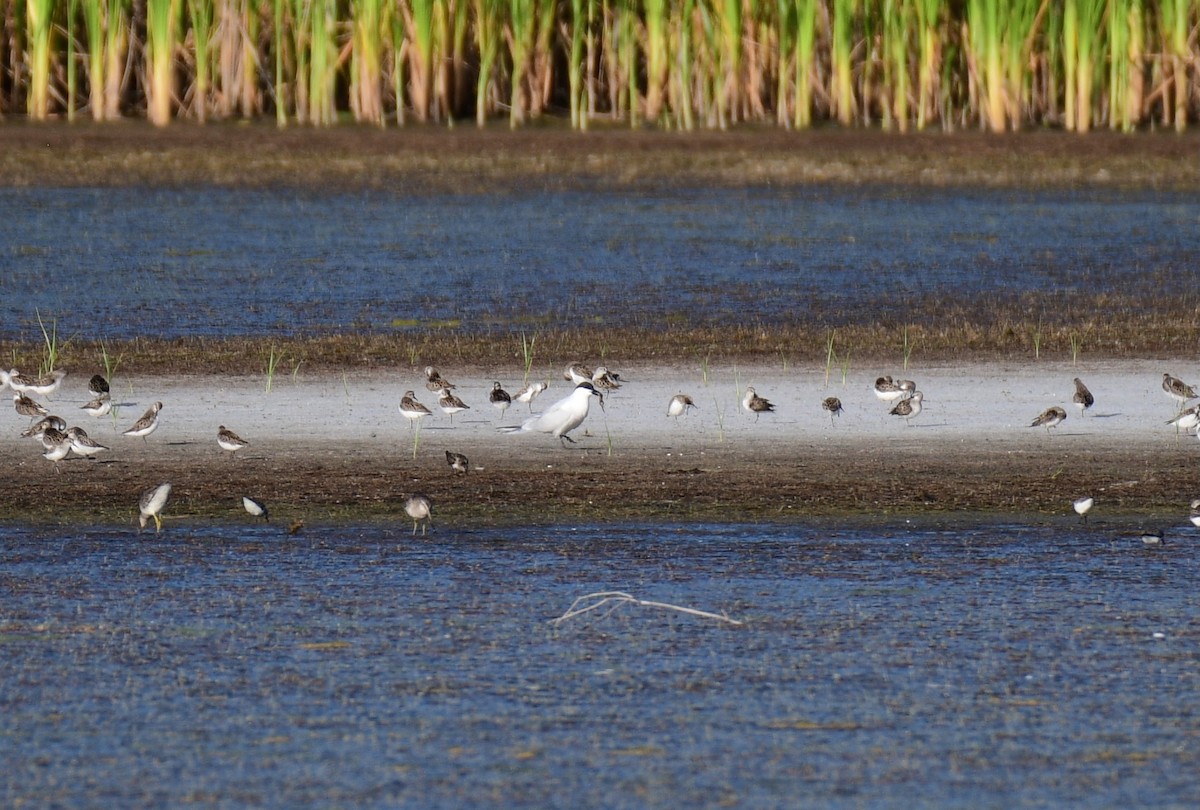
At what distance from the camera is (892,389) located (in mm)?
11969

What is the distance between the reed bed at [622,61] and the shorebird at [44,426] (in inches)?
684

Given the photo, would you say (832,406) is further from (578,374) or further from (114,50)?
(114,50)

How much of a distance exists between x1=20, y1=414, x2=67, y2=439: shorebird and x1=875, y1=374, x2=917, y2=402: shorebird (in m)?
4.25

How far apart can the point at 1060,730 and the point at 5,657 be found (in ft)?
10.8

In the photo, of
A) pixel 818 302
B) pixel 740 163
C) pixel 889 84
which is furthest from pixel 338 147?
pixel 818 302

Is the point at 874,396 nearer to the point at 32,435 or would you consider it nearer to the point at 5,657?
the point at 32,435

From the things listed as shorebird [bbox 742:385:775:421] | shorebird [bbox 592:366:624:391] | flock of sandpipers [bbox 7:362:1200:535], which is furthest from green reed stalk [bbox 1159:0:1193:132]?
shorebird [bbox 742:385:775:421]

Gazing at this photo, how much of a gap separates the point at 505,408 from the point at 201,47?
17.1 metres

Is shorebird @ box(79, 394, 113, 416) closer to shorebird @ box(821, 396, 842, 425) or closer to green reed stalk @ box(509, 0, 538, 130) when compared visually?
shorebird @ box(821, 396, 842, 425)

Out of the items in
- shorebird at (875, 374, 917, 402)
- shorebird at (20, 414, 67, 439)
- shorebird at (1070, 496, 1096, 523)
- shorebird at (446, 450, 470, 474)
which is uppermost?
shorebird at (875, 374, 917, 402)

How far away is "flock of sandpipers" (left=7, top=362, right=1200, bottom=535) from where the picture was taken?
1051cm

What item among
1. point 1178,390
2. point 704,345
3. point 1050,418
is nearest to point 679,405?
point 1050,418

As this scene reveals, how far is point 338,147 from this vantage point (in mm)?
27547

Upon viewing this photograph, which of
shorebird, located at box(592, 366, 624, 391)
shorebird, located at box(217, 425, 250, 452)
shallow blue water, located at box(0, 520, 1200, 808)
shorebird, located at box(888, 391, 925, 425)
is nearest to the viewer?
shallow blue water, located at box(0, 520, 1200, 808)
